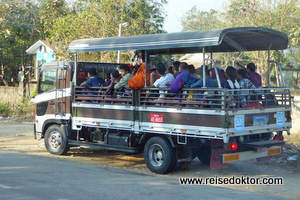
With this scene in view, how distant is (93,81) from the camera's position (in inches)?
403

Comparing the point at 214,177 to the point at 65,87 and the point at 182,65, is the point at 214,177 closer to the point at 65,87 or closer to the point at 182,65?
the point at 182,65

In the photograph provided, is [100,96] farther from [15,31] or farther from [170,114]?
[15,31]

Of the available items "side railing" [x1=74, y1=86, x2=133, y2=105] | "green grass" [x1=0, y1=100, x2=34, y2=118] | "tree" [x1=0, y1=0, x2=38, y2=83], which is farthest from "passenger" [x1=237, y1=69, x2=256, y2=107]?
"tree" [x1=0, y1=0, x2=38, y2=83]

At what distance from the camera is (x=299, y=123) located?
1329 centimetres

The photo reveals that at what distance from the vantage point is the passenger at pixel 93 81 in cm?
1016

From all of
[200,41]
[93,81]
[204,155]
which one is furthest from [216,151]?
[93,81]

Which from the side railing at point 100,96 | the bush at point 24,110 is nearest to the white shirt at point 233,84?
the side railing at point 100,96

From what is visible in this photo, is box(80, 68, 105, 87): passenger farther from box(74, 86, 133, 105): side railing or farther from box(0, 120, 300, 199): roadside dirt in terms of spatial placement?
box(0, 120, 300, 199): roadside dirt

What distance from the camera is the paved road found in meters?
6.47

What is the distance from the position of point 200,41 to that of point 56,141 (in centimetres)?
492

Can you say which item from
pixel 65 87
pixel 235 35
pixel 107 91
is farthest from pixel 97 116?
pixel 235 35

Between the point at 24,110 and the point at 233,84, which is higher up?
the point at 233,84

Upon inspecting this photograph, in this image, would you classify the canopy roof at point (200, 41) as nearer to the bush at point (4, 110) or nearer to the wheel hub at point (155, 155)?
the wheel hub at point (155, 155)

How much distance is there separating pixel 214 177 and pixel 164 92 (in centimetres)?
200
